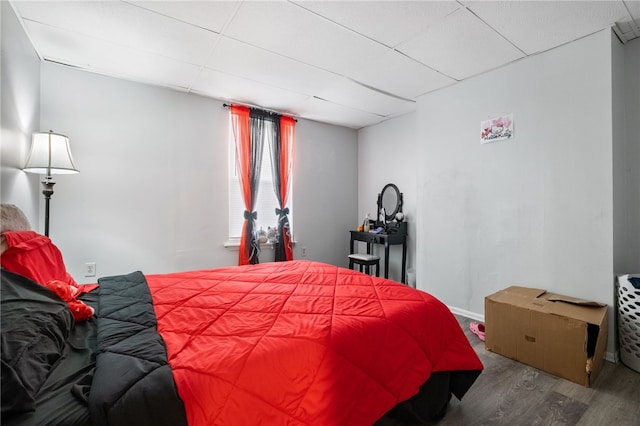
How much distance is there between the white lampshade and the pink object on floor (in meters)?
3.56

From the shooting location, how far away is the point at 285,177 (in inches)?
157

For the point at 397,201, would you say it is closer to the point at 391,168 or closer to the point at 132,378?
the point at 391,168

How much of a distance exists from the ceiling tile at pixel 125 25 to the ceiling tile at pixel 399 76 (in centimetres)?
139

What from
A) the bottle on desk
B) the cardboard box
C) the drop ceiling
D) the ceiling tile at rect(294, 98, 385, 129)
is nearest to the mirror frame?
the bottle on desk

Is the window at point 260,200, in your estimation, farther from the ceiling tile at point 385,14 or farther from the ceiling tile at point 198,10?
the ceiling tile at point 385,14

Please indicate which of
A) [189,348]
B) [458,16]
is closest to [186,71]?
[458,16]

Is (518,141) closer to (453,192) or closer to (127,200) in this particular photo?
(453,192)

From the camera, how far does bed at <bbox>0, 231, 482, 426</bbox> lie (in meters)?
0.83

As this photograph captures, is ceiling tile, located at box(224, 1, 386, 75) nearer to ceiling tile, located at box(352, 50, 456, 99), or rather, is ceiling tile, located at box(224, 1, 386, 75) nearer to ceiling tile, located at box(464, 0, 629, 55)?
ceiling tile, located at box(352, 50, 456, 99)

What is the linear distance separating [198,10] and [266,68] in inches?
32.7

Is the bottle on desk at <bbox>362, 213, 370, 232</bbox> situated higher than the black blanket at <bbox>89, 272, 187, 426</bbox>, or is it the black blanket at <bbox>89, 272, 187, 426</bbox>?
the bottle on desk at <bbox>362, 213, 370, 232</bbox>

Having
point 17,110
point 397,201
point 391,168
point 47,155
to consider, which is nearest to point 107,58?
point 17,110

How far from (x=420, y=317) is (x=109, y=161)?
10.2ft

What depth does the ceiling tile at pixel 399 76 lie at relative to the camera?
263 cm
